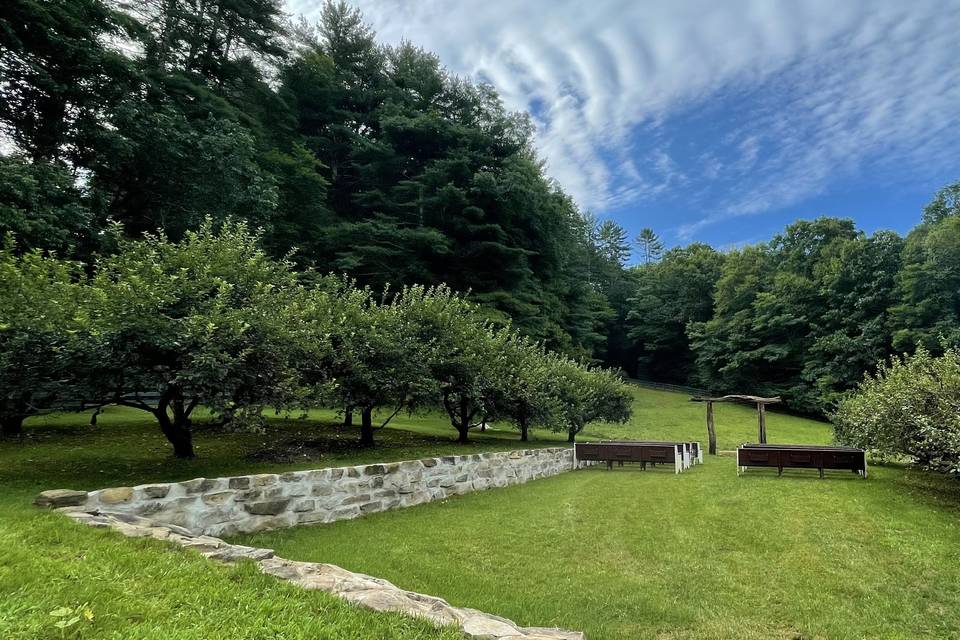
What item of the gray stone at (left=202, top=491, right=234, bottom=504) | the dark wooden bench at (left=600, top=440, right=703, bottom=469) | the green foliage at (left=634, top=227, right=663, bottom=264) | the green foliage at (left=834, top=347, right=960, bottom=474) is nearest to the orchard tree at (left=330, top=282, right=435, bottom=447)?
the gray stone at (left=202, top=491, right=234, bottom=504)

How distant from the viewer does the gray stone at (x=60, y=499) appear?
4.90m

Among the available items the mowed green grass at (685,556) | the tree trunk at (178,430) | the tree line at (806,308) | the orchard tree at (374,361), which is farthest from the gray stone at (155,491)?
the tree line at (806,308)

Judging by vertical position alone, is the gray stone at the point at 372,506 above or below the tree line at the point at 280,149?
below

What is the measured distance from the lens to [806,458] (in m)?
11.5

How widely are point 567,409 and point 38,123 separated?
19.2 meters

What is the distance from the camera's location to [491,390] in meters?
13.3

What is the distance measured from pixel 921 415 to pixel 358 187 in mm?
29180

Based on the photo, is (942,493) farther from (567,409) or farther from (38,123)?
(38,123)

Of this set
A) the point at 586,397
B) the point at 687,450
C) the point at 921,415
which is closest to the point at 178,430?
the point at 586,397

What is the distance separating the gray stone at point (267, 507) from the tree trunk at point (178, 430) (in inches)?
98.5

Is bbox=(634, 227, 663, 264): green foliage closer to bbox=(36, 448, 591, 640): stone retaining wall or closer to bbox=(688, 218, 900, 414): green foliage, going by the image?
bbox=(688, 218, 900, 414): green foliage

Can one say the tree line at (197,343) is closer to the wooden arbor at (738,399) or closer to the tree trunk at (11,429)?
the tree trunk at (11,429)

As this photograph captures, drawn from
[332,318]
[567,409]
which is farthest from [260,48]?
[567,409]

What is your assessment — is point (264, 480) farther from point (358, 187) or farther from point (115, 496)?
point (358, 187)
